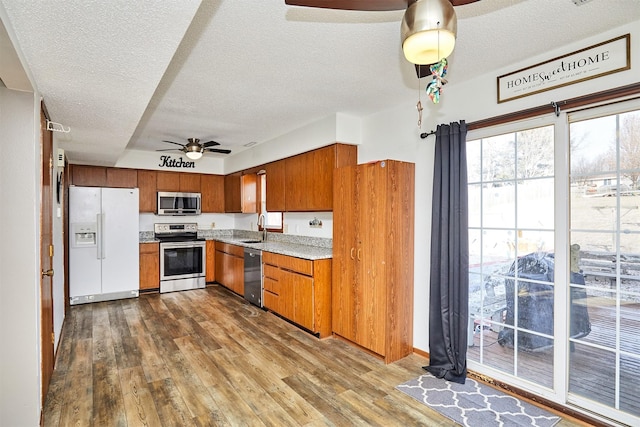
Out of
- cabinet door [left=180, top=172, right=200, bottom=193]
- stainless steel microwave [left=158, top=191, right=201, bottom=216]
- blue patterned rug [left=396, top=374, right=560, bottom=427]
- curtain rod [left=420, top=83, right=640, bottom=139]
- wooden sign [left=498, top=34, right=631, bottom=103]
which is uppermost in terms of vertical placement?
wooden sign [left=498, top=34, right=631, bottom=103]

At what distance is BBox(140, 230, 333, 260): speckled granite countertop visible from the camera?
4125mm

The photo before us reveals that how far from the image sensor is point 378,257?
3193 mm

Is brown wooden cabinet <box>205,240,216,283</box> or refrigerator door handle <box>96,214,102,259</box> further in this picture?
brown wooden cabinet <box>205,240,216,283</box>

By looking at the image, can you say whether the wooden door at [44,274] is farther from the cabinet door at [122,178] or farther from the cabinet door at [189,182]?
the cabinet door at [189,182]

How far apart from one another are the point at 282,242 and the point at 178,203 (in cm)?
232

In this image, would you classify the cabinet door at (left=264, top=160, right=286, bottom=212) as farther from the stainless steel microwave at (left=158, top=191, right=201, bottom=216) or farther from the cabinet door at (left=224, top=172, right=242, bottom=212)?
the stainless steel microwave at (left=158, top=191, right=201, bottom=216)

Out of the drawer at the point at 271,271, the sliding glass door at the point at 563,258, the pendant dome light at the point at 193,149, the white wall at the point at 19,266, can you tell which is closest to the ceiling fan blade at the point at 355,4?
the sliding glass door at the point at 563,258

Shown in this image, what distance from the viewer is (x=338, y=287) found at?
3711 mm

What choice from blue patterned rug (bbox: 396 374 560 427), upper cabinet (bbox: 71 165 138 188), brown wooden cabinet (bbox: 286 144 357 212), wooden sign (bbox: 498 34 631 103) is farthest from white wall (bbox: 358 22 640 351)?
upper cabinet (bbox: 71 165 138 188)

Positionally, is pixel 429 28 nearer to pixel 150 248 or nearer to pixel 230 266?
pixel 230 266

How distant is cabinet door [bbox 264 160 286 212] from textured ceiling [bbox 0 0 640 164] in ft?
4.93

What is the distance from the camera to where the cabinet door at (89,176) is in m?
5.53

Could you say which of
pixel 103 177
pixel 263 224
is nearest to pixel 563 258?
pixel 263 224

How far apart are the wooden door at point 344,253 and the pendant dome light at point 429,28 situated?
2120 millimetres
